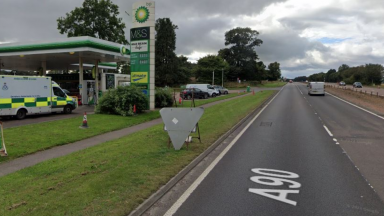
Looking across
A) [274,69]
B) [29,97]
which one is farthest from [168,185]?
[274,69]

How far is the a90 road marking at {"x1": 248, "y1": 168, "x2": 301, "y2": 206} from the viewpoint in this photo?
17.0ft

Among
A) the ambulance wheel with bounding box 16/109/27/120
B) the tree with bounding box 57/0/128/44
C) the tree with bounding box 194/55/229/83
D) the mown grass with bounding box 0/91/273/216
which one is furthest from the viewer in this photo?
the tree with bounding box 194/55/229/83

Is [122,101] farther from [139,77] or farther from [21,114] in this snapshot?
[21,114]

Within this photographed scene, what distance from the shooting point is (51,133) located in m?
11.4

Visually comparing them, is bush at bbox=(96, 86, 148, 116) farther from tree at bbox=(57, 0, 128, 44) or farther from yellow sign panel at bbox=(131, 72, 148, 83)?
tree at bbox=(57, 0, 128, 44)

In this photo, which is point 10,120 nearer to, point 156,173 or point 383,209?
point 156,173

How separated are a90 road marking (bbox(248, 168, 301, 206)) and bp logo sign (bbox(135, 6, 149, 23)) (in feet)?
54.8

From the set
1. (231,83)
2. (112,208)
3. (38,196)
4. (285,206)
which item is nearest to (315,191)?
(285,206)

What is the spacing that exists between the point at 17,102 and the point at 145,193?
13.6 metres

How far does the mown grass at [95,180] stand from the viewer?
446 centimetres

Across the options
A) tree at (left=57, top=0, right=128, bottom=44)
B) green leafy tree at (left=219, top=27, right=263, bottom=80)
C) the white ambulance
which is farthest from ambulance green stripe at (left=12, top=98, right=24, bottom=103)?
green leafy tree at (left=219, top=27, right=263, bottom=80)

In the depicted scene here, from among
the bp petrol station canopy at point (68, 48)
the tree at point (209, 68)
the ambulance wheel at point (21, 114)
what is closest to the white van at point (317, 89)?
the bp petrol station canopy at point (68, 48)

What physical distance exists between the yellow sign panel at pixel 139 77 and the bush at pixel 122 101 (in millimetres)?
1739

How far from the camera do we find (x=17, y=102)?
15.5 metres
